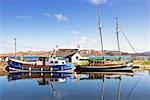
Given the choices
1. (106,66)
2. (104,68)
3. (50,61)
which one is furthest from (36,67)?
(106,66)

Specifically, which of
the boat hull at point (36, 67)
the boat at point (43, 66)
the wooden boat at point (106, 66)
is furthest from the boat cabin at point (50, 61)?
the wooden boat at point (106, 66)

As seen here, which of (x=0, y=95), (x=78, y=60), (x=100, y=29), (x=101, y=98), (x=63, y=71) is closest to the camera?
(x=101, y=98)

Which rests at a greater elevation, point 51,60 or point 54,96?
point 51,60

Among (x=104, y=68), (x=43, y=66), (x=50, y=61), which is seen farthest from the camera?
(x=104, y=68)

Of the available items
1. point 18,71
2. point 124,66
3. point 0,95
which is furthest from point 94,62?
point 0,95

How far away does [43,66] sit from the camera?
6322cm

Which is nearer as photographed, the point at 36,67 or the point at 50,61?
the point at 36,67

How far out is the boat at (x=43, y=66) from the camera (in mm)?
63000

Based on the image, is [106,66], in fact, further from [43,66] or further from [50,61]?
[43,66]

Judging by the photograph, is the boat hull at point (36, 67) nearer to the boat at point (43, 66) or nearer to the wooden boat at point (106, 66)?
the boat at point (43, 66)

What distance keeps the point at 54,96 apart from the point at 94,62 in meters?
36.0

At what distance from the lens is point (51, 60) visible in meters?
63.9

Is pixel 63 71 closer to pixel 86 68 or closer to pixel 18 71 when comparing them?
pixel 86 68

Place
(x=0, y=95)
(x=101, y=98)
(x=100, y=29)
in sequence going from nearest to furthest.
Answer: (x=101, y=98) → (x=0, y=95) → (x=100, y=29)
